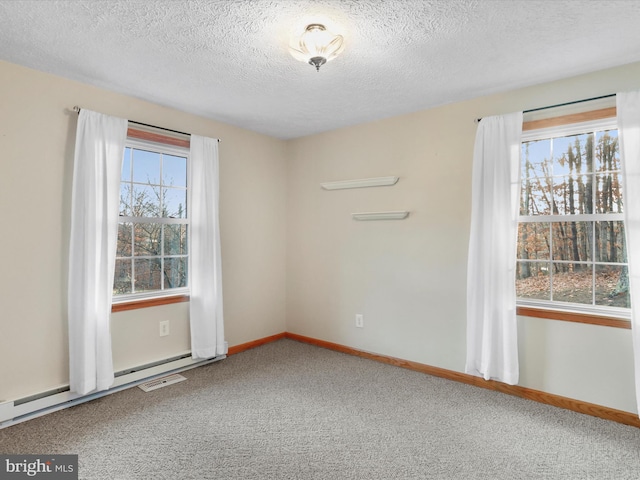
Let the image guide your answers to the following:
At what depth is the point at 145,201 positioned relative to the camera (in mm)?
3264

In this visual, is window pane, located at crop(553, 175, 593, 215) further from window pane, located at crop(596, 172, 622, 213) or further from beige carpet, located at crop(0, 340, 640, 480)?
beige carpet, located at crop(0, 340, 640, 480)

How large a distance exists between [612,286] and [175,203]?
11.9ft

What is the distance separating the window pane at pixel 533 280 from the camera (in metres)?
2.88

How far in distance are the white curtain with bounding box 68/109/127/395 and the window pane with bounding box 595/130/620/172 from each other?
3.65m

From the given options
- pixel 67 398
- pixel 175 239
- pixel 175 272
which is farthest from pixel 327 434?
pixel 175 239

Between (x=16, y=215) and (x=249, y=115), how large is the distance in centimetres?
204

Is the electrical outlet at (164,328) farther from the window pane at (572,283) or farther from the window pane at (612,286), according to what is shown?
the window pane at (612,286)

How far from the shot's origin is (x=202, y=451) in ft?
7.02

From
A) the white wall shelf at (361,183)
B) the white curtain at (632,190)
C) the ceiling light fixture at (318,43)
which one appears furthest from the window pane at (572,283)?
the ceiling light fixture at (318,43)

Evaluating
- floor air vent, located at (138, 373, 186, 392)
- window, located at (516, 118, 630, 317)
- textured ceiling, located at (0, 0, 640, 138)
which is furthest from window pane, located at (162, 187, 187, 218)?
window, located at (516, 118, 630, 317)

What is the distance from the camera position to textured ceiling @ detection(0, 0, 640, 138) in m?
1.88

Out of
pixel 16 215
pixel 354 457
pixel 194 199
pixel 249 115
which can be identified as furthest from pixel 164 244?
pixel 354 457

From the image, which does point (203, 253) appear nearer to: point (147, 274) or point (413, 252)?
point (147, 274)

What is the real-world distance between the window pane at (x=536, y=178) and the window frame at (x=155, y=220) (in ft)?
9.73
